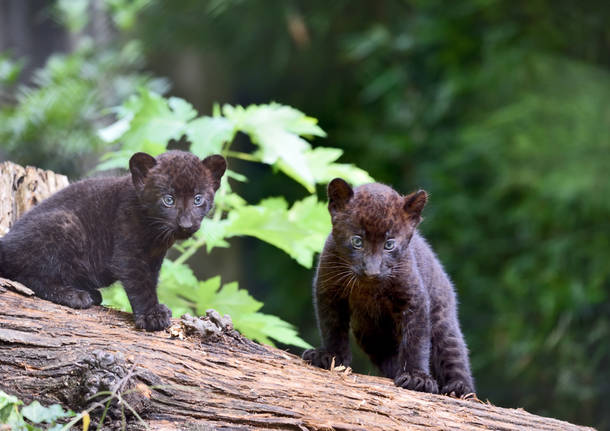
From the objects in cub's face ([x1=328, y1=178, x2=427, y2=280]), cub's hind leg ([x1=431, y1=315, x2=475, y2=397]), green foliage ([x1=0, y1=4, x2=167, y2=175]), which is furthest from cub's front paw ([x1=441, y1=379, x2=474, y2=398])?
green foliage ([x1=0, y1=4, x2=167, y2=175])

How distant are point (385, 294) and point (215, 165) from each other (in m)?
1.08

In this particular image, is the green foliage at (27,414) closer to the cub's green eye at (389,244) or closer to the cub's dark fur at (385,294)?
the cub's dark fur at (385,294)

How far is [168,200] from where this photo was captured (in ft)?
12.6

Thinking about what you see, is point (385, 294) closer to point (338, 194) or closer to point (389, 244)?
point (389, 244)

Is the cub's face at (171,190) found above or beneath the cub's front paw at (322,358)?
above

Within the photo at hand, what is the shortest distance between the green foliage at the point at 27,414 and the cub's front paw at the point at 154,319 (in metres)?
0.64

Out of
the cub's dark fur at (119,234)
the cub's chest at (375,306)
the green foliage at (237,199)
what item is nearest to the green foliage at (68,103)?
the green foliage at (237,199)

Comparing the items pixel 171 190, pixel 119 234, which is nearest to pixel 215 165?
pixel 171 190

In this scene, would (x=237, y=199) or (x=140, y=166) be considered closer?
(x=140, y=166)

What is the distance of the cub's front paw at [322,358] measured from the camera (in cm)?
392

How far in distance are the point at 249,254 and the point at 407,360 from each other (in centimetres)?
692

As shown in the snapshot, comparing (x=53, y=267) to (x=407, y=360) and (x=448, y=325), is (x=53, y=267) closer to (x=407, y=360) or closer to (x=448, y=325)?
(x=407, y=360)

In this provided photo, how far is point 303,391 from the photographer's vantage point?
3510 mm

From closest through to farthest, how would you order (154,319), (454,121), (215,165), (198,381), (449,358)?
(198,381)
(154,319)
(215,165)
(449,358)
(454,121)
